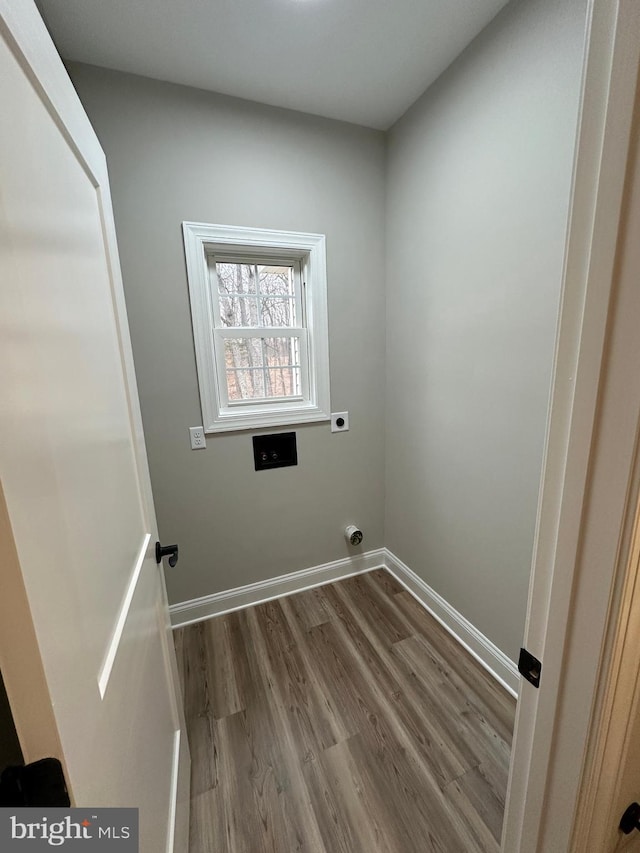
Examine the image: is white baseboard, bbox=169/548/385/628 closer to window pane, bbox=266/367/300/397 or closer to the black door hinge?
window pane, bbox=266/367/300/397

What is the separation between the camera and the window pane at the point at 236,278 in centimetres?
183

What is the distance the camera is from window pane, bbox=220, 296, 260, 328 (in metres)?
1.85

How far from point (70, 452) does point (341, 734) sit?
152 centimetres

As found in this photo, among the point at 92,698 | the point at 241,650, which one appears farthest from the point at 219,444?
A: the point at 92,698

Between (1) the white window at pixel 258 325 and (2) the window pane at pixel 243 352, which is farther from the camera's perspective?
(2) the window pane at pixel 243 352

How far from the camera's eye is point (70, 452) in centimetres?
50

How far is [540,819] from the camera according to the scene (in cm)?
67

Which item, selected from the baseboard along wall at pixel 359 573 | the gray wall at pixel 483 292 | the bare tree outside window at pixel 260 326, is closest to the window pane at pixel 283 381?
the bare tree outside window at pixel 260 326

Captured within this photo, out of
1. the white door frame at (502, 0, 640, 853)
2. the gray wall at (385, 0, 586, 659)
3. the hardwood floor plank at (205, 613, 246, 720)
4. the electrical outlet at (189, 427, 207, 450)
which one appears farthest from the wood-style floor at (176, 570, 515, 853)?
the electrical outlet at (189, 427, 207, 450)

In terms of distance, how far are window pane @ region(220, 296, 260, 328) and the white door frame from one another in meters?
1.63

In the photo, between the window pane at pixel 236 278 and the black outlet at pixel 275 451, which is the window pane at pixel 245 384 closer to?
the black outlet at pixel 275 451

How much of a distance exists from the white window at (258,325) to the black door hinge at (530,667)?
1.52 meters

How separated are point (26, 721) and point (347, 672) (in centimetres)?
159

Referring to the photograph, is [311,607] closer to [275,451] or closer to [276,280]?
[275,451]
